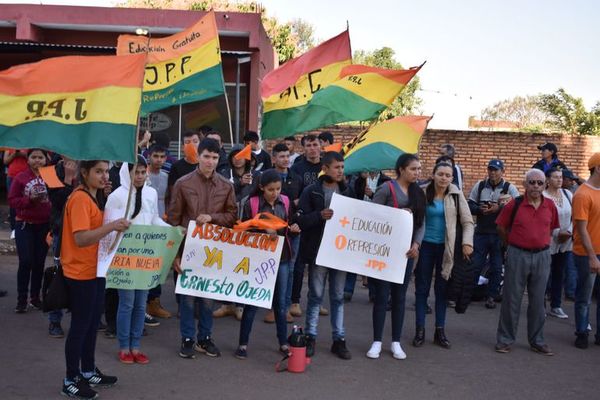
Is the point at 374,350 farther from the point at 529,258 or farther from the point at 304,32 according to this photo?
the point at 304,32

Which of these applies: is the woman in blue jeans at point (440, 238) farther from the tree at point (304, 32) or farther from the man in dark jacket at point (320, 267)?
the tree at point (304, 32)

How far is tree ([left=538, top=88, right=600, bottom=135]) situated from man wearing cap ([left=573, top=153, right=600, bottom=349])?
15563mm

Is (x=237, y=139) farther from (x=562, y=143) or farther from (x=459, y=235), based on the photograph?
(x=459, y=235)

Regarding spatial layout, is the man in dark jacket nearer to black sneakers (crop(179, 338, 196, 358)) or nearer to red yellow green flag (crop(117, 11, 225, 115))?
black sneakers (crop(179, 338, 196, 358))

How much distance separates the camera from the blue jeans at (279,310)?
21.4ft

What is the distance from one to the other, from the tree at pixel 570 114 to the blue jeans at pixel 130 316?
18.9 m

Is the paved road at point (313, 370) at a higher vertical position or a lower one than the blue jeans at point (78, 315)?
lower

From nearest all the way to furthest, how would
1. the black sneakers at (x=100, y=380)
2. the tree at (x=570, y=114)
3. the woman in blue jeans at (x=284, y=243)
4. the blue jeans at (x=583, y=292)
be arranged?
the black sneakers at (x=100, y=380) < the woman in blue jeans at (x=284, y=243) < the blue jeans at (x=583, y=292) < the tree at (x=570, y=114)

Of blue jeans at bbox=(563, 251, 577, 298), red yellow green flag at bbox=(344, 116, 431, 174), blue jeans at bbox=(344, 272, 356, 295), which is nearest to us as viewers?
red yellow green flag at bbox=(344, 116, 431, 174)

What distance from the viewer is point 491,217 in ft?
31.4

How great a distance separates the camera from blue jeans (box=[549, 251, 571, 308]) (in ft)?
29.9

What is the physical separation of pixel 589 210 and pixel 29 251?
6.00 m

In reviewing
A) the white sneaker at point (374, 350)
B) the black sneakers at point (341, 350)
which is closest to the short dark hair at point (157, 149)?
the black sneakers at point (341, 350)

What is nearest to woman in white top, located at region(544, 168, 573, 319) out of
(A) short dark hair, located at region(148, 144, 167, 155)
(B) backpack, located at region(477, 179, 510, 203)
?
(B) backpack, located at region(477, 179, 510, 203)
